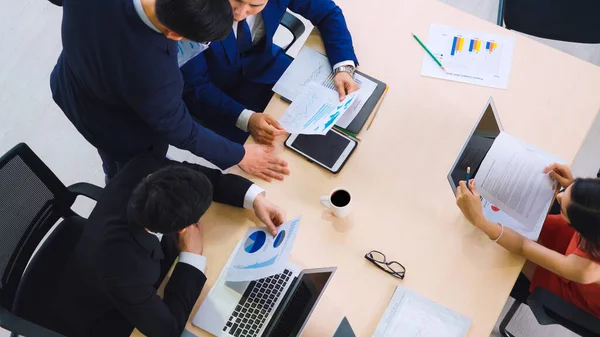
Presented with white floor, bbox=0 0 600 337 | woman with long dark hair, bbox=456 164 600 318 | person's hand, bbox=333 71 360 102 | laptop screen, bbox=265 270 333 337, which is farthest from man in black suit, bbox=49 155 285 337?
white floor, bbox=0 0 600 337

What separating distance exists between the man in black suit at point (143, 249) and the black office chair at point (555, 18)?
1.39 meters

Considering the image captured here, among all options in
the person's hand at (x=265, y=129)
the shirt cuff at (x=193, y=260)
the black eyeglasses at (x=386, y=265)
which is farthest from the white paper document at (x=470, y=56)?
the shirt cuff at (x=193, y=260)

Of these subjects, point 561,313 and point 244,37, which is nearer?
point 561,313

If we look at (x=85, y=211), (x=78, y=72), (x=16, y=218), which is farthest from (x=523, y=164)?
(x=85, y=211)

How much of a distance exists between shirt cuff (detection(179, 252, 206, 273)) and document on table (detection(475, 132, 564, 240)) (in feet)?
2.90

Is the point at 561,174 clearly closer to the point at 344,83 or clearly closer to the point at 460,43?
the point at 460,43

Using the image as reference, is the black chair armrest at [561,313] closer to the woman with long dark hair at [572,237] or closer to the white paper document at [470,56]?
the woman with long dark hair at [572,237]

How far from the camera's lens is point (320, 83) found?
196 cm

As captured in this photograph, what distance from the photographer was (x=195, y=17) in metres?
1.31

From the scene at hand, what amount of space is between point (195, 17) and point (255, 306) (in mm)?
846

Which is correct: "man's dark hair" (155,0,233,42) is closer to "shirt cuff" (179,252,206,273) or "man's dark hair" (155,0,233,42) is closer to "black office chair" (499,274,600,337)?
"shirt cuff" (179,252,206,273)

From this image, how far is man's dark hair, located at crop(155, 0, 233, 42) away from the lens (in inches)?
51.1

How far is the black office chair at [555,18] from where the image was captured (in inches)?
87.4

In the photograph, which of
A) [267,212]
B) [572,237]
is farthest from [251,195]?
[572,237]
